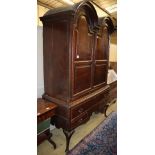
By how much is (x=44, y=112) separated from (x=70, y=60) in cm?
77

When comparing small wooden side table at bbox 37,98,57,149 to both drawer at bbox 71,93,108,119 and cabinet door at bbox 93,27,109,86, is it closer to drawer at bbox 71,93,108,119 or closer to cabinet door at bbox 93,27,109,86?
drawer at bbox 71,93,108,119

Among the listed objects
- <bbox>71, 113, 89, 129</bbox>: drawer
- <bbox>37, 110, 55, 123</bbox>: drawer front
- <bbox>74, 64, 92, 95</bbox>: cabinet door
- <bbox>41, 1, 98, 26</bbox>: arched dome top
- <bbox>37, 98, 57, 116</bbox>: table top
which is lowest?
<bbox>71, 113, 89, 129</bbox>: drawer

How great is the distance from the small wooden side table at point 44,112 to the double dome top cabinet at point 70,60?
4.2 inches

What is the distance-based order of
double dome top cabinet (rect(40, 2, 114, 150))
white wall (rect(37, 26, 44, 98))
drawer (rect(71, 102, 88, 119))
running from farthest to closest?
white wall (rect(37, 26, 44, 98)) < drawer (rect(71, 102, 88, 119)) < double dome top cabinet (rect(40, 2, 114, 150))

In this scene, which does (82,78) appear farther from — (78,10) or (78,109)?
(78,10)

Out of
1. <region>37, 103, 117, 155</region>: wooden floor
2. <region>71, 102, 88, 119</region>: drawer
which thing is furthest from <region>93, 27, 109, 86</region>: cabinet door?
<region>37, 103, 117, 155</region>: wooden floor

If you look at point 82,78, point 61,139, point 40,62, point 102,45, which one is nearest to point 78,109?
point 82,78

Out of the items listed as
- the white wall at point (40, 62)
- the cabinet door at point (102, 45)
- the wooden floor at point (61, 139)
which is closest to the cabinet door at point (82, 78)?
the cabinet door at point (102, 45)

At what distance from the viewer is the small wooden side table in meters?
2.01

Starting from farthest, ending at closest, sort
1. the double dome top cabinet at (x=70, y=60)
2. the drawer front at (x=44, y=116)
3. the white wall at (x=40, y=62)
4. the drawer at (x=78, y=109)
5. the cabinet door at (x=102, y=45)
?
the cabinet door at (x=102, y=45) < the white wall at (x=40, y=62) < the drawer at (x=78, y=109) < the double dome top cabinet at (x=70, y=60) < the drawer front at (x=44, y=116)

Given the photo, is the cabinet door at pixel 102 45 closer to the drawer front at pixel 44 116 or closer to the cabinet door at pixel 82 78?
the cabinet door at pixel 82 78

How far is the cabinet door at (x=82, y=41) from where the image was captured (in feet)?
7.04
